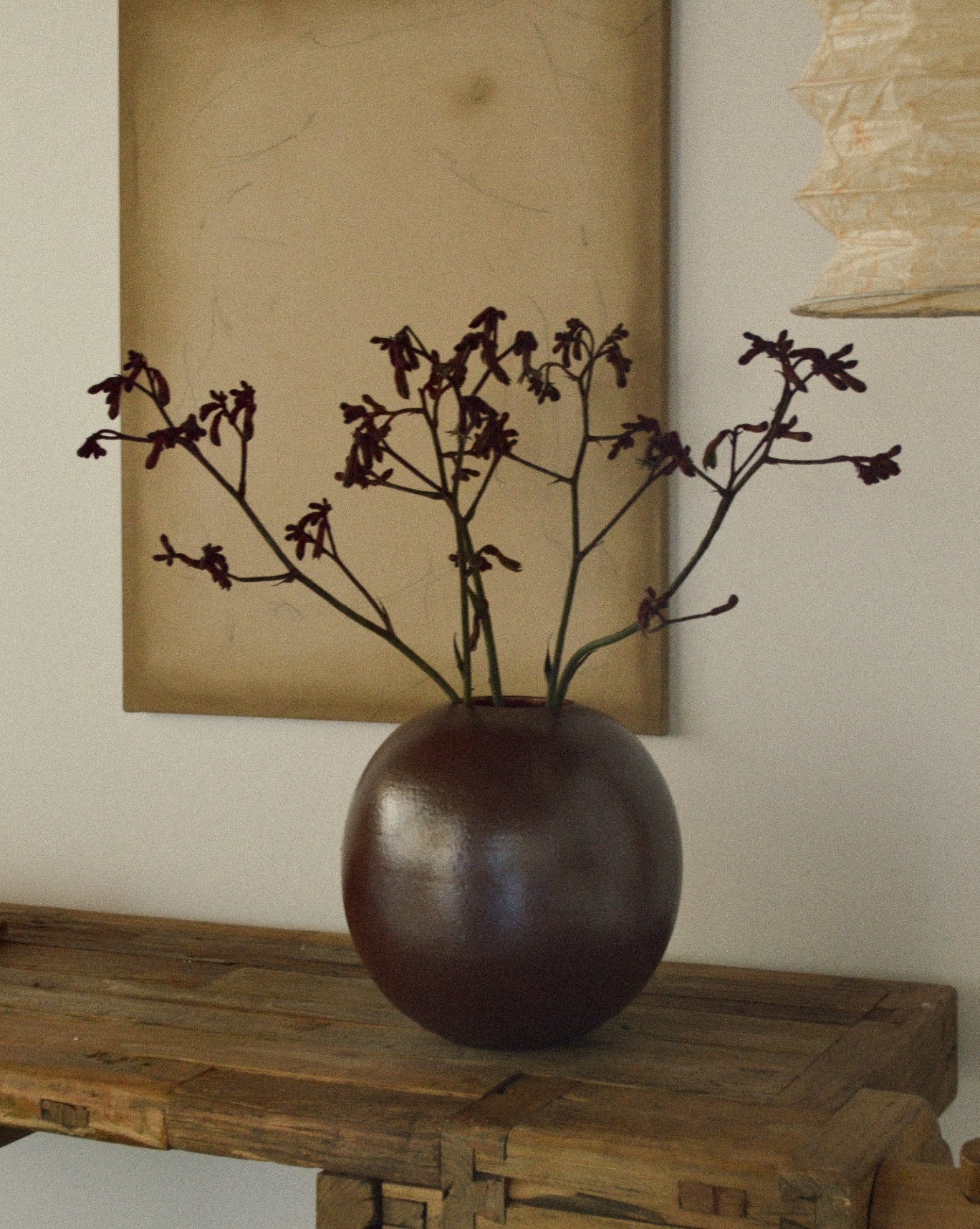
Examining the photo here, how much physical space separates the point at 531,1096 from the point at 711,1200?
0.50ft

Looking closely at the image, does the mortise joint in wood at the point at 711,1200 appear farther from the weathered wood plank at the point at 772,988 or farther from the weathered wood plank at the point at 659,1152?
the weathered wood plank at the point at 772,988

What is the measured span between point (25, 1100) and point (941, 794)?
779 mm

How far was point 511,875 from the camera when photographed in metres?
1.05

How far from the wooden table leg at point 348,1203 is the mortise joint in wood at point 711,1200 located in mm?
201

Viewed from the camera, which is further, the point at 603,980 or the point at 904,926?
the point at 904,926

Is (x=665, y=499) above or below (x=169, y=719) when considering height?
above

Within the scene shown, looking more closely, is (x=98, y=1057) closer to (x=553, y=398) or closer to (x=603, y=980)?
(x=603, y=980)

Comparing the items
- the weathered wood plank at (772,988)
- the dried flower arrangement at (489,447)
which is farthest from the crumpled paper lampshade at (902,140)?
the weathered wood plank at (772,988)

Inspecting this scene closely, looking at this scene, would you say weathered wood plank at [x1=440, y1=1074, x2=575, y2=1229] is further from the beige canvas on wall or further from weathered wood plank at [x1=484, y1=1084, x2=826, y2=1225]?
the beige canvas on wall

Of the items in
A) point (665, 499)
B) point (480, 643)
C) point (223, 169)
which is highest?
point (223, 169)

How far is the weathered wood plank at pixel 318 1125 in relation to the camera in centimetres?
96

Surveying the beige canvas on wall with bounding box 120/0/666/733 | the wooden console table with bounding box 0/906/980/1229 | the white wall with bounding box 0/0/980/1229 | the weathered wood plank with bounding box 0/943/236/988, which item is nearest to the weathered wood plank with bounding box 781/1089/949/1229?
the wooden console table with bounding box 0/906/980/1229

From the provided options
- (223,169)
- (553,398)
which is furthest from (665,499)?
(223,169)

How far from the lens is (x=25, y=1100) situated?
1.06 metres
